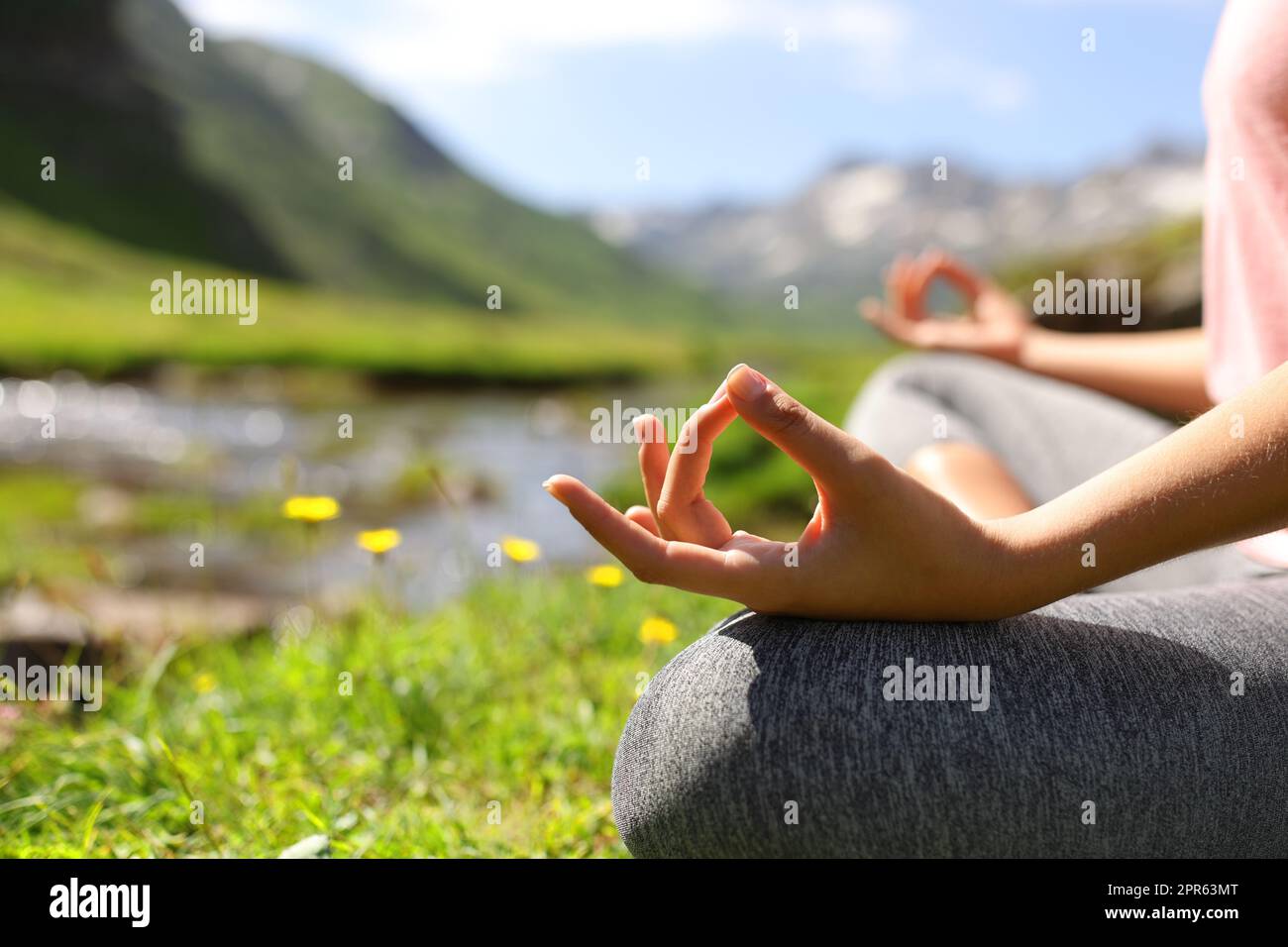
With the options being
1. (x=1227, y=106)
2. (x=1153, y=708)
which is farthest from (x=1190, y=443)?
(x=1227, y=106)

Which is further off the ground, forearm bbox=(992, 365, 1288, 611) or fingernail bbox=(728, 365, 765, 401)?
fingernail bbox=(728, 365, 765, 401)

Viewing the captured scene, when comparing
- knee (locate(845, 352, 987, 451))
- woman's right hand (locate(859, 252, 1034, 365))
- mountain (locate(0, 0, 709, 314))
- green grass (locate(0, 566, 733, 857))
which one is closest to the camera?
green grass (locate(0, 566, 733, 857))

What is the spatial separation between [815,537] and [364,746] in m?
1.58

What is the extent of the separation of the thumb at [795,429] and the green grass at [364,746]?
1.10m

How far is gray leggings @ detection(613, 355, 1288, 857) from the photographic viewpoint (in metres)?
1.16

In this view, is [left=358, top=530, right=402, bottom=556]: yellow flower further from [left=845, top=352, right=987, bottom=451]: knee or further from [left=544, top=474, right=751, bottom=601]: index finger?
[left=544, top=474, right=751, bottom=601]: index finger

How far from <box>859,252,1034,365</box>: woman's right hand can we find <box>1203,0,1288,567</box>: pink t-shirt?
103cm

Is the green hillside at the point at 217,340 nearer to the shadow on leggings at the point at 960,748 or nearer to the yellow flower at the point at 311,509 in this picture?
the yellow flower at the point at 311,509

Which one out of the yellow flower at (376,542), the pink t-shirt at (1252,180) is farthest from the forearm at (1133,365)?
the yellow flower at (376,542)

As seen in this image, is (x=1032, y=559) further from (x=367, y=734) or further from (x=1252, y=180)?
(x=367, y=734)

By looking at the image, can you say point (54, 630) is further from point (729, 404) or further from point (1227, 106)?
point (1227, 106)

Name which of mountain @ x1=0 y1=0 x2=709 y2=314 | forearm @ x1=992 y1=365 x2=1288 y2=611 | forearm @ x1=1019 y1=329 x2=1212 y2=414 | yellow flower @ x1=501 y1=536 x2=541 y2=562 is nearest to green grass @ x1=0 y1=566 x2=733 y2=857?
yellow flower @ x1=501 y1=536 x2=541 y2=562

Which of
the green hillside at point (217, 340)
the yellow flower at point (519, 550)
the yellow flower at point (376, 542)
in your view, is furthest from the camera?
the green hillside at point (217, 340)

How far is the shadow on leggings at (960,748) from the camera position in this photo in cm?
116
